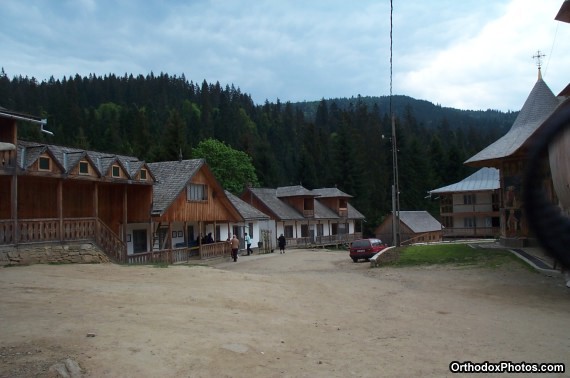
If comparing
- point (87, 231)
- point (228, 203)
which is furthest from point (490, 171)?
point (87, 231)

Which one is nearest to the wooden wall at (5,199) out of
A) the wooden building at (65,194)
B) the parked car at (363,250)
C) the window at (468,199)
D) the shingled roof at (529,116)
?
the wooden building at (65,194)

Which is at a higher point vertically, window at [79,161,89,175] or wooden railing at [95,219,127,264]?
window at [79,161,89,175]

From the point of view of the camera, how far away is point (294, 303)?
14.6 m

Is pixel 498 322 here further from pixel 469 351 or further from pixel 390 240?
pixel 390 240

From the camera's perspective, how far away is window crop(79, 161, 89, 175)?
23203 mm

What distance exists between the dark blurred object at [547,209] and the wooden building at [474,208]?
53909mm

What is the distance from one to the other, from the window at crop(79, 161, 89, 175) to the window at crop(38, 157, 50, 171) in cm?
174

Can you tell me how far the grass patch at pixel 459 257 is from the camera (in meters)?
25.6

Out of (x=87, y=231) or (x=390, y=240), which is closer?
(x=87, y=231)

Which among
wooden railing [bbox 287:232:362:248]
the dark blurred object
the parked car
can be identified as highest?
the dark blurred object

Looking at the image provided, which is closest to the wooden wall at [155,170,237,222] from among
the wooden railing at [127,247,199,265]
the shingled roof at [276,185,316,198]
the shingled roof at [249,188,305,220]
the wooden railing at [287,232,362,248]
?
the wooden railing at [127,247,199,265]

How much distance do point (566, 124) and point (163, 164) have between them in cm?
3556

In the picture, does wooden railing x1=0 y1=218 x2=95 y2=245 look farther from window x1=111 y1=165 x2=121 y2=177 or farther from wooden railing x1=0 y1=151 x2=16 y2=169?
window x1=111 y1=165 x2=121 y2=177

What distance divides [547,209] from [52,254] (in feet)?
71.9
